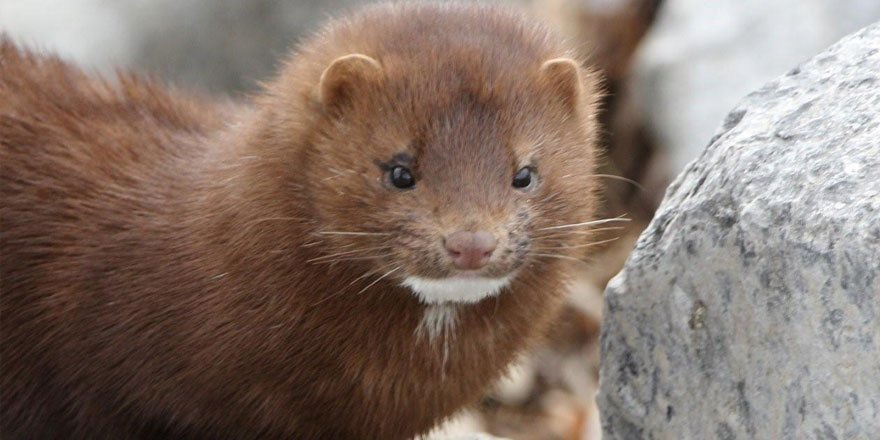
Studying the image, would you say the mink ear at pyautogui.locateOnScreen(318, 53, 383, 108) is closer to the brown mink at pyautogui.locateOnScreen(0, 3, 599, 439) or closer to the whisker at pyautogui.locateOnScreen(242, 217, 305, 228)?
the brown mink at pyautogui.locateOnScreen(0, 3, 599, 439)

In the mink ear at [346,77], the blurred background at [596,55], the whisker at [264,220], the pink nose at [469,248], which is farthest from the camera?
the blurred background at [596,55]

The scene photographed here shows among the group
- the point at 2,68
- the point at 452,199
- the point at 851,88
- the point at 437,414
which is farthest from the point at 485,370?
the point at 2,68

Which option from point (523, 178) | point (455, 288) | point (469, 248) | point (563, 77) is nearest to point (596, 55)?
point (563, 77)

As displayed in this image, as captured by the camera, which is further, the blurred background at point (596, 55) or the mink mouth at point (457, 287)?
the blurred background at point (596, 55)

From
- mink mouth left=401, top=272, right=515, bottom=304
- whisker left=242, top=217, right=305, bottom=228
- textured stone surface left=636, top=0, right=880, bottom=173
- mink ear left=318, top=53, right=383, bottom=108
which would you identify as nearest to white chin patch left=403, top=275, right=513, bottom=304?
mink mouth left=401, top=272, right=515, bottom=304

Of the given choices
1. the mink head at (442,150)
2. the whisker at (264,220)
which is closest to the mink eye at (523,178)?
the mink head at (442,150)

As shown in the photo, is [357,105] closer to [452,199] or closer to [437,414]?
[452,199]

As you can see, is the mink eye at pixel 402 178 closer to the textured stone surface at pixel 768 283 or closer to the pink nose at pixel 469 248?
the pink nose at pixel 469 248
